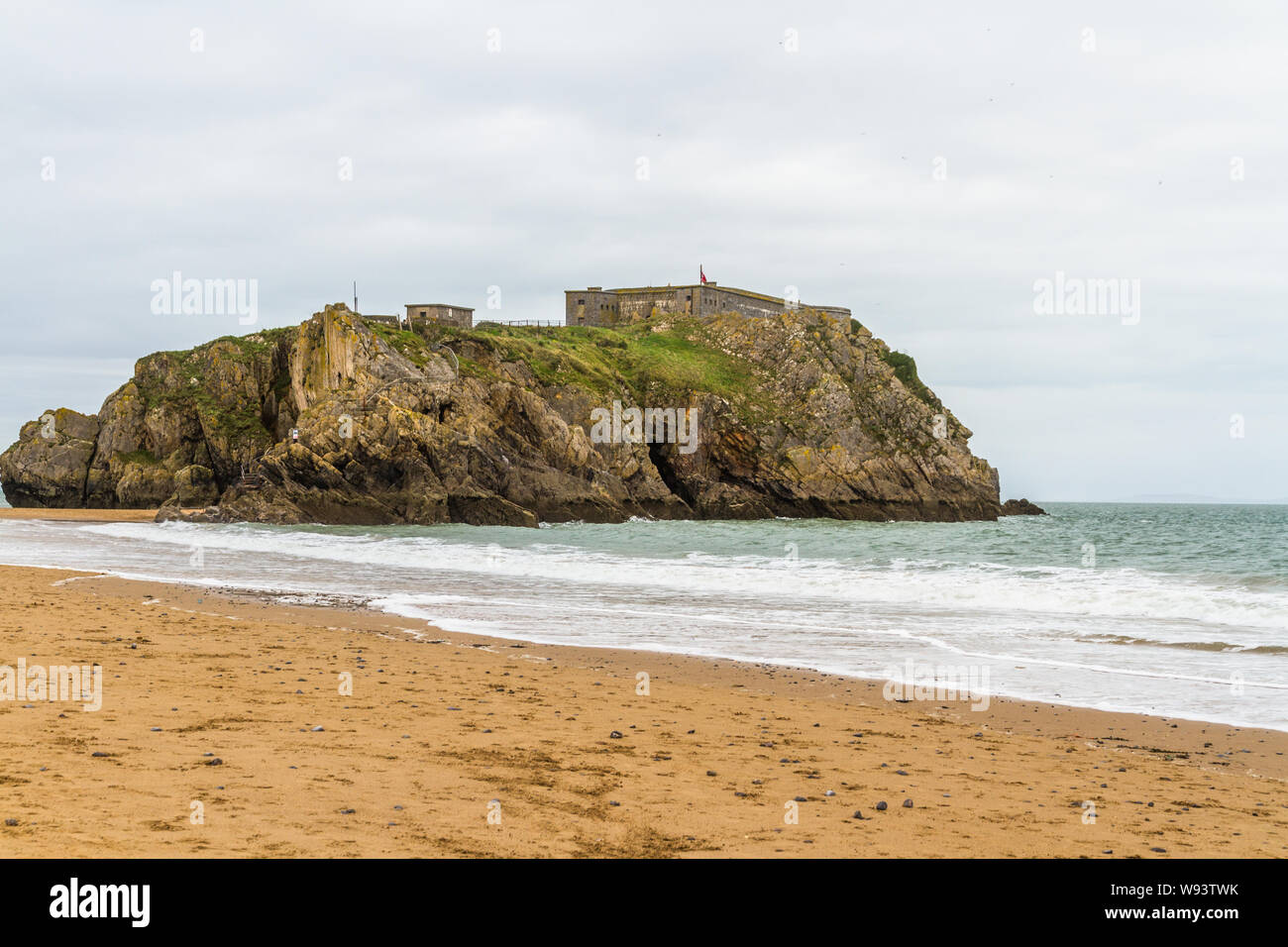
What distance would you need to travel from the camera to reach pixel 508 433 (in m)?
71.6

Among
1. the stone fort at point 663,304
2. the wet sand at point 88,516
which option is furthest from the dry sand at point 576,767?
the stone fort at point 663,304

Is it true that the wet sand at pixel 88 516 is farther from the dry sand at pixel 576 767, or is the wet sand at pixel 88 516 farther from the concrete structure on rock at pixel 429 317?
the dry sand at pixel 576 767

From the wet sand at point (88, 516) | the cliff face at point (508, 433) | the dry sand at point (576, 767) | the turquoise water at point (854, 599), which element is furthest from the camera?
the cliff face at point (508, 433)

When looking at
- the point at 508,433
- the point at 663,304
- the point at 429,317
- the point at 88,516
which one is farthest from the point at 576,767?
the point at 663,304

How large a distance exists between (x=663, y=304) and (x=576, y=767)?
10783 centimetres

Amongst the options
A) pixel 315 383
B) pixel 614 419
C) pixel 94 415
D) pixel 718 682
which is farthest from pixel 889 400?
pixel 718 682

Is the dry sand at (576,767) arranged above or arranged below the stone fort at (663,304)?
below

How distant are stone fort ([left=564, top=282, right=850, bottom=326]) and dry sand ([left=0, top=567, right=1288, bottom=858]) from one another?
332 feet

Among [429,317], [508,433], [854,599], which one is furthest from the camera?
[429,317]

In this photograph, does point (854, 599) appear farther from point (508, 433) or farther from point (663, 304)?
point (663, 304)

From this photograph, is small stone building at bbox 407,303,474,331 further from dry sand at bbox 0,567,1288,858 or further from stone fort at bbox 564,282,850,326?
dry sand at bbox 0,567,1288,858

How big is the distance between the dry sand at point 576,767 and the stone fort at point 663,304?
101179 mm

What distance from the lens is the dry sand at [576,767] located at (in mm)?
5645
